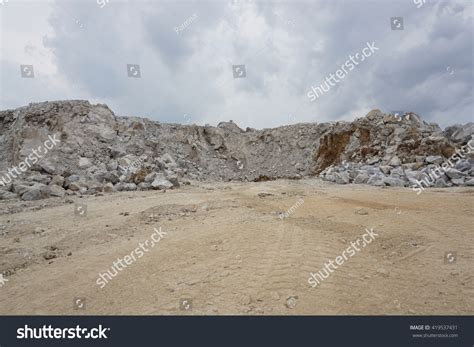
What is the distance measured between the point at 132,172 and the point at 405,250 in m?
11.2
